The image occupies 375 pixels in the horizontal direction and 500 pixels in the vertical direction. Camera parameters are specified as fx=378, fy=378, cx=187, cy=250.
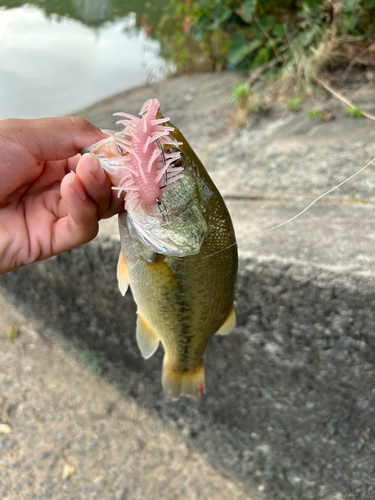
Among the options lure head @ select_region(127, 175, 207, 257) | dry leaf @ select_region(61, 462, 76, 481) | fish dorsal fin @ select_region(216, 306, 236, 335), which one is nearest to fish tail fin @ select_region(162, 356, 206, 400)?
fish dorsal fin @ select_region(216, 306, 236, 335)

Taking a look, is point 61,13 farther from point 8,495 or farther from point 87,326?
point 8,495

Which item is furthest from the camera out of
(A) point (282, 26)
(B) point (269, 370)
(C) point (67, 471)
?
(A) point (282, 26)

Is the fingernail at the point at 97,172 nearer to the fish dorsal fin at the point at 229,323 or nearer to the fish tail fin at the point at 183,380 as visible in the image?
the fish dorsal fin at the point at 229,323

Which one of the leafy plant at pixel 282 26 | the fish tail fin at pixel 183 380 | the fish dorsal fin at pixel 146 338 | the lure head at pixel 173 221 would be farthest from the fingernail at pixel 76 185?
the leafy plant at pixel 282 26

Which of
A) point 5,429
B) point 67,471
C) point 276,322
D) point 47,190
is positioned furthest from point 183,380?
point 5,429

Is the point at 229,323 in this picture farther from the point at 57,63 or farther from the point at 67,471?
the point at 57,63

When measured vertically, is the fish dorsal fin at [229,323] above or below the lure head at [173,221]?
below

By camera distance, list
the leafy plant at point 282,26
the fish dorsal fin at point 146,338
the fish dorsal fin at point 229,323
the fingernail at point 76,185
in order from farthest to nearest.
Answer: the leafy plant at point 282,26 < the fish dorsal fin at point 146,338 < the fish dorsal fin at point 229,323 < the fingernail at point 76,185
